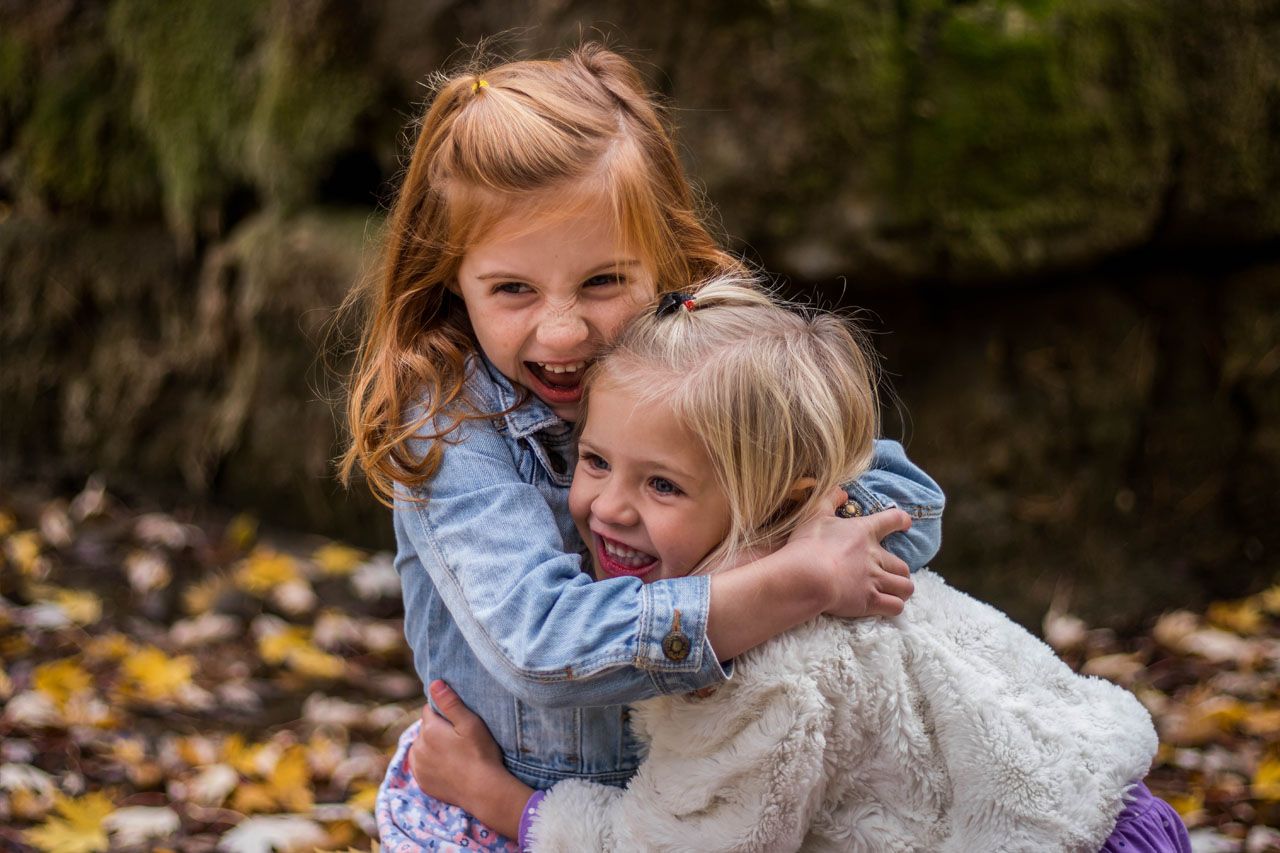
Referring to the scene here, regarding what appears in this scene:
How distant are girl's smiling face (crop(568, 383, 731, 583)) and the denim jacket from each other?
7cm

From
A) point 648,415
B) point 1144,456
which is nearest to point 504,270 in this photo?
point 648,415

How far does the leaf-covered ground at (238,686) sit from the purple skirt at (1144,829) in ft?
2.83

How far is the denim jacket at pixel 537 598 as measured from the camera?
1533 millimetres

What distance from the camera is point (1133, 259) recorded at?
12.6 ft

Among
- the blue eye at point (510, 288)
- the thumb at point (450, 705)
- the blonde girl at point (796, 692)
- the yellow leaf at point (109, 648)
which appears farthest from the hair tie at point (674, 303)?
the yellow leaf at point (109, 648)

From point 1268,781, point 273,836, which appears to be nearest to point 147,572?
point 273,836

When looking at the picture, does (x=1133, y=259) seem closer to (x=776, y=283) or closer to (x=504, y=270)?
(x=776, y=283)

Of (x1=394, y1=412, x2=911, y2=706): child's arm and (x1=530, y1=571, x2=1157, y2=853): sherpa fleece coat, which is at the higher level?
(x1=394, y1=412, x2=911, y2=706): child's arm

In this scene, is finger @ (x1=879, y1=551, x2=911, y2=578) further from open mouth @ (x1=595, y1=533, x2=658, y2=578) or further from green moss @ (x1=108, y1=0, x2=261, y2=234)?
green moss @ (x1=108, y1=0, x2=261, y2=234)

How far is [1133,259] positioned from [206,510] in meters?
3.59

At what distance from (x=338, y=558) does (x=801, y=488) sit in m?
2.84

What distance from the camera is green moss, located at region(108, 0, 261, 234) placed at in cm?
438

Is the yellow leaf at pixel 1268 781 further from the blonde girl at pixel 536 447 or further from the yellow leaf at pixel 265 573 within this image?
the yellow leaf at pixel 265 573

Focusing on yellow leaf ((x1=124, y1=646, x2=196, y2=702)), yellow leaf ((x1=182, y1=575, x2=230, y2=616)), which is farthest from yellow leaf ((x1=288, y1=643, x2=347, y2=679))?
yellow leaf ((x1=182, y1=575, x2=230, y2=616))
